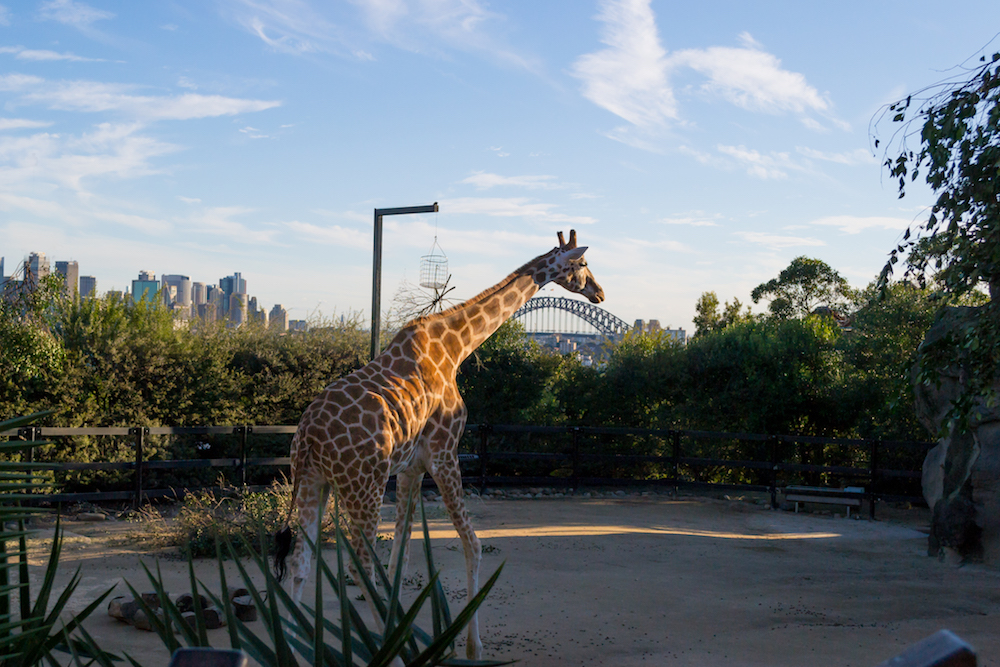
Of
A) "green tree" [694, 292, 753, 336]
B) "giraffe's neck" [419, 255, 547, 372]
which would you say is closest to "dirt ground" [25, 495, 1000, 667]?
"giraffe's neck" [419, 255, 547, 372]

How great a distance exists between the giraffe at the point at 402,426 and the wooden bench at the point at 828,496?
6561mm

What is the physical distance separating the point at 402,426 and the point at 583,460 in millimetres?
7786

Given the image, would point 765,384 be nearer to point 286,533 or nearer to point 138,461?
point 138,461

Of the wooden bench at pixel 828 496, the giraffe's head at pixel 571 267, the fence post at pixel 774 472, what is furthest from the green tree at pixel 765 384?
the giraffe's head at pixel 571 267

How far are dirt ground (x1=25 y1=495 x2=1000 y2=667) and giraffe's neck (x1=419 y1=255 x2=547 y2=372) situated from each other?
2.04 meters

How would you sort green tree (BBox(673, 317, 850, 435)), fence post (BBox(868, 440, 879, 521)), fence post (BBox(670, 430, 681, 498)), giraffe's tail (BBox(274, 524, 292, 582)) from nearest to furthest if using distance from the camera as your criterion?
1. giraffe's tail (BBox(274, 524, 292, 582))
2. fence post (BBox(868, 440, 879, 521))
3. fence post (BBox(670, 430, 681, 498))
4. green tree (BBox(673, 317, 850, 435))

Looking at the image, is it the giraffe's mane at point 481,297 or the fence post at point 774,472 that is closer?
the giraffe's mane at point 481,297

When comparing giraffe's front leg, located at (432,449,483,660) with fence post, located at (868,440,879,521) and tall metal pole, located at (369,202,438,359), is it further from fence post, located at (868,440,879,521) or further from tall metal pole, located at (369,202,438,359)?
fence post, located at (868,440,879,521)

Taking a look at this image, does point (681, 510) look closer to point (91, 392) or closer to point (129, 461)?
point (129, 461)

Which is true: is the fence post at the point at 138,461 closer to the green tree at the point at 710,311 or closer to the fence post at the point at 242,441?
the fence post at the point at 242,441

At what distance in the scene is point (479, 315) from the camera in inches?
233

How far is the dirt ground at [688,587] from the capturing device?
17.0 feet

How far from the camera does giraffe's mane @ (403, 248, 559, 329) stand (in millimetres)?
5664

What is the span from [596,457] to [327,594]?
6656 millimetres
